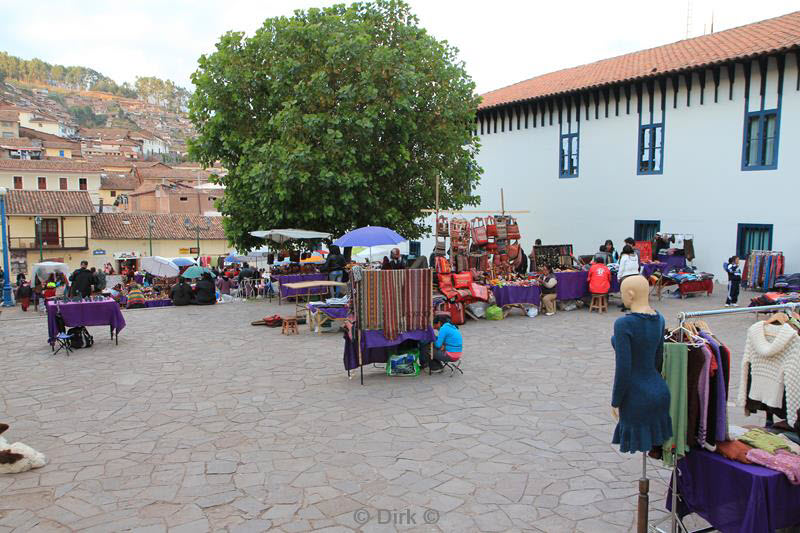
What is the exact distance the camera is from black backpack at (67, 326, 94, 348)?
12008mm

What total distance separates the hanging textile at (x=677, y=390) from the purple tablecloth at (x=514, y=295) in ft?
34.5

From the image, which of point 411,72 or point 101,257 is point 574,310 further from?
point 101,257

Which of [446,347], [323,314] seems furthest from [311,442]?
[323,314]

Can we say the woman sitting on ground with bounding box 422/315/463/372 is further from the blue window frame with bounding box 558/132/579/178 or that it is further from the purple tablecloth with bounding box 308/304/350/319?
the blue window frame with bounding box 558/132/579/178

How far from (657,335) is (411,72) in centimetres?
1539

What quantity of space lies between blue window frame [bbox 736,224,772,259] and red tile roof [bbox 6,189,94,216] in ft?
143

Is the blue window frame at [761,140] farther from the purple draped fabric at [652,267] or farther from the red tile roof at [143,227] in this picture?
the red tile roof at [143,227]

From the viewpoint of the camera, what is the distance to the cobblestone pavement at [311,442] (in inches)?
205

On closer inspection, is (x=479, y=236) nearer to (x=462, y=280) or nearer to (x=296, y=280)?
(x=462, y=280)

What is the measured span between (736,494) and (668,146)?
19.9 meters

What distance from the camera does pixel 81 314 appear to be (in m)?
11.9

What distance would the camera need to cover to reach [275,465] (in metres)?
6.22

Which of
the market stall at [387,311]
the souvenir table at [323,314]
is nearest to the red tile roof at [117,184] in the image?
the souvenir table at [323,314]

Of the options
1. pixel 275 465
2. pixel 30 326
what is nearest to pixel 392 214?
pixel 30 326
